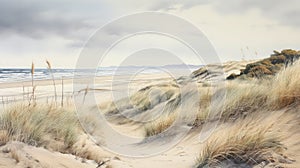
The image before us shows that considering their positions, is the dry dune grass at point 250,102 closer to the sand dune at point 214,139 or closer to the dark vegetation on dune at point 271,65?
the sand dune at point 214,139

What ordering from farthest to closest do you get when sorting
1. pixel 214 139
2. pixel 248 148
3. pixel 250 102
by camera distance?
pixel 250 102 → pixel 214 139 → pixel 248 148

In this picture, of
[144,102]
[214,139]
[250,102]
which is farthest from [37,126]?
[144,102]

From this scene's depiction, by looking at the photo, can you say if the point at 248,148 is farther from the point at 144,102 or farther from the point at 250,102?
the point at 144,102

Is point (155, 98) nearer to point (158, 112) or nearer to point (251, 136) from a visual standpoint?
point (158, 112)

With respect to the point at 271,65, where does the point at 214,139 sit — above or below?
below

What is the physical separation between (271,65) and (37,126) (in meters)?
7.96

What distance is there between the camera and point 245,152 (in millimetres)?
3902

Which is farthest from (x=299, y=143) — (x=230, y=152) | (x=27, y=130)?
(x=27, y=130)

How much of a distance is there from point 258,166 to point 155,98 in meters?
7.12

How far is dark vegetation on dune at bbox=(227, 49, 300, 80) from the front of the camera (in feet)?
31.3

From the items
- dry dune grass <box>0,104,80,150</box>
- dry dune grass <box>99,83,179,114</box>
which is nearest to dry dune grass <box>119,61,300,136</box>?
dry dune grass <box>0,104,80,150</box>

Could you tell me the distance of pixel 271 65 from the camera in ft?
33.9

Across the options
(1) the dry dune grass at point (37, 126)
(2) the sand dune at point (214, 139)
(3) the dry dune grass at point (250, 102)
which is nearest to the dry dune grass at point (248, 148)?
(2) the sand dune at point (214, 139)

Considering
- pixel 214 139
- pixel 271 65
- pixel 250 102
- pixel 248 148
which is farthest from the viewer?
pixel 271 65
